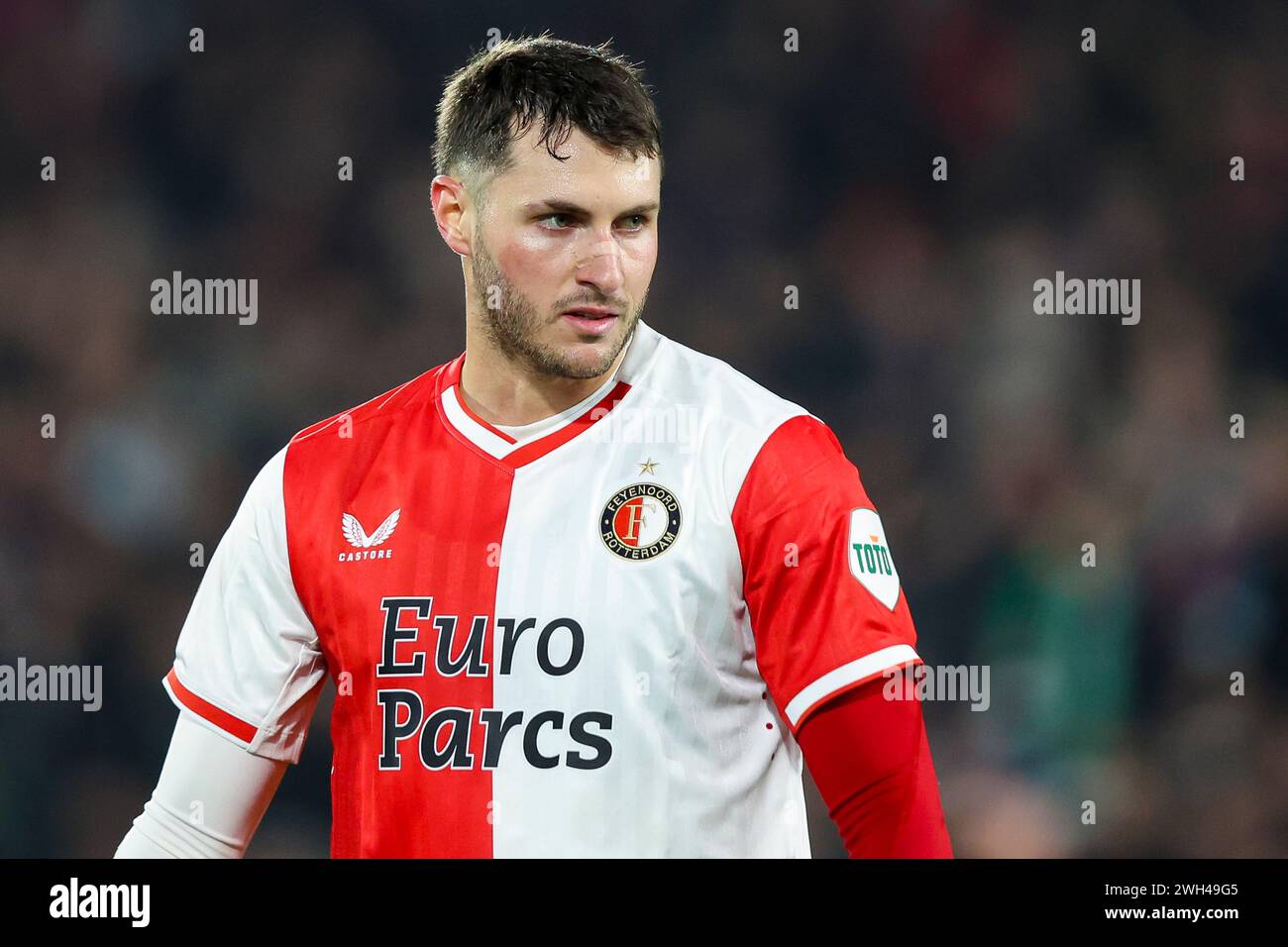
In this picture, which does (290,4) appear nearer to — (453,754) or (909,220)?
(909,220)

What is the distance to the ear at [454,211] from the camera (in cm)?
267

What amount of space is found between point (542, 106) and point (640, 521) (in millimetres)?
725

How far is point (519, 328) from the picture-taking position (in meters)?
2.56

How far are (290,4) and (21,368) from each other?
1.45 meters

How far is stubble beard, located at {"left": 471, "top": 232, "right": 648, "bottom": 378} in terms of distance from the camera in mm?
2521

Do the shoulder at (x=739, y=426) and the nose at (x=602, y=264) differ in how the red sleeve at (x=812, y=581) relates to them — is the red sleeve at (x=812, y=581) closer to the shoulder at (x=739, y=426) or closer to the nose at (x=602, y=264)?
the shoulder at (x=739, y=426)

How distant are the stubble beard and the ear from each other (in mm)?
60

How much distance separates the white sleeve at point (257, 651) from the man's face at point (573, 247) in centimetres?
58
